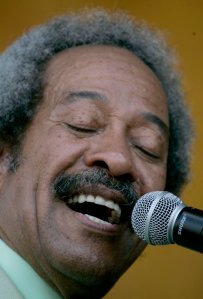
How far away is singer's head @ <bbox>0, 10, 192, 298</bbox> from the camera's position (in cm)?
124

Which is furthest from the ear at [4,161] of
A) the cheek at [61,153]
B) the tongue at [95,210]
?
the tongue at [95,210]

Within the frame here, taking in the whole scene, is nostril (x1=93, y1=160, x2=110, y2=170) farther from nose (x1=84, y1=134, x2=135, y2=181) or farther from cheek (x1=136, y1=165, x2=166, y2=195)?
cheek (x1=136, y1=165, x2=166, y2=195)

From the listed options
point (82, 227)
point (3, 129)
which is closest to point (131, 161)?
point (82, 227)

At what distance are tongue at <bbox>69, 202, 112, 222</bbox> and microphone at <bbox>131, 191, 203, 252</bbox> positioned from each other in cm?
25

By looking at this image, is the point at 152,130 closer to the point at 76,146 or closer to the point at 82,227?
the point at 76,146

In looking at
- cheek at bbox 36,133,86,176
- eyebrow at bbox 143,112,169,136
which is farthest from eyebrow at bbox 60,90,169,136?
cheek at bbox 36,133,86,176

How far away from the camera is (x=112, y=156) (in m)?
1.24

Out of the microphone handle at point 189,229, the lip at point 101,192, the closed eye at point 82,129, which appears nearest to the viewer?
the microphone handle at point 189,229

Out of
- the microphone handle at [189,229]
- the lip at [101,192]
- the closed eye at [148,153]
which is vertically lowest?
the microphone handle at [189,229]

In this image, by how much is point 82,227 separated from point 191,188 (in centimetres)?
100

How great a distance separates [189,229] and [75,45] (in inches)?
35.6

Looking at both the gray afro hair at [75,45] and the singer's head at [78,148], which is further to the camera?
the gray afro hair at [75,45]

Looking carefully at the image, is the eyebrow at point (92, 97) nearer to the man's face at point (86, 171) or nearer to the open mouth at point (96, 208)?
the man's face at point (86, 171)

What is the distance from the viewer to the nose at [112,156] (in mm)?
1234
